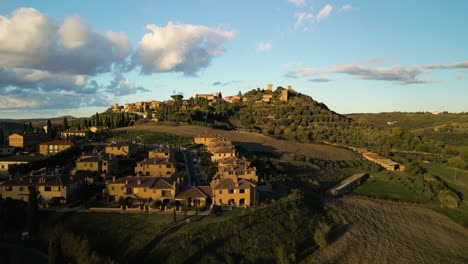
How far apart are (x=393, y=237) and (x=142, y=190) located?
2582 cm

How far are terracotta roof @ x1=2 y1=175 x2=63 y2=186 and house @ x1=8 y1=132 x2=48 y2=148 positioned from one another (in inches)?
1251

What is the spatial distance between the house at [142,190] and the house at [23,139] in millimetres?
38223

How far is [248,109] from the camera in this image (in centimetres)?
13700

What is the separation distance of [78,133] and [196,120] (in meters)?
37.6

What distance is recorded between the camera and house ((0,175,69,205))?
39.6 m

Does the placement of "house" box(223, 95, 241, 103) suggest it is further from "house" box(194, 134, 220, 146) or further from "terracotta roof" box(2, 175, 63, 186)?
"terracotta roof" box(2, 175, 63, 186)

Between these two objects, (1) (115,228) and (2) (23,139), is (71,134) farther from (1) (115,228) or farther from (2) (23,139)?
(1) (115,228)

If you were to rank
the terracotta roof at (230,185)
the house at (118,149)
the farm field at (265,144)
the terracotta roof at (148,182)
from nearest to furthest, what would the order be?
the terracotta roof at (230,185) → the terracotta roof at (148,182) → the house at (118,149) → the farm field at (265,144)

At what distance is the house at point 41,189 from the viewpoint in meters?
39.6

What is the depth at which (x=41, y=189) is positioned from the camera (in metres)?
39.7

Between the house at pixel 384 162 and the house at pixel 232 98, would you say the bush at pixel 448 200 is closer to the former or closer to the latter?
the house at pixel 384 162

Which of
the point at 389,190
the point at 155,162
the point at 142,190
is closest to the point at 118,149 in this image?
the point at 155,162

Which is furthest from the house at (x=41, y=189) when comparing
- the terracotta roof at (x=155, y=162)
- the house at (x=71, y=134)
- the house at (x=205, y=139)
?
the house at (x=71, y=134)

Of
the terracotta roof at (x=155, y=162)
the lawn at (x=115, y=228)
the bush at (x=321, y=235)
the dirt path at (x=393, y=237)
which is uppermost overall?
the terracotta roof at (x=155, y=162)
